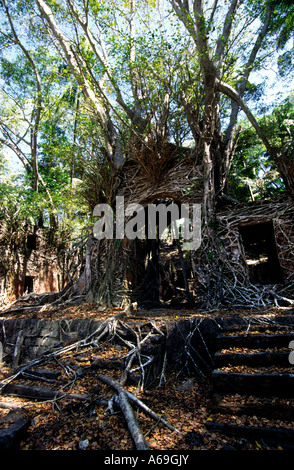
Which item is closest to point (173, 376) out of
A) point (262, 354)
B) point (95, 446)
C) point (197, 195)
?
point (262, 354)

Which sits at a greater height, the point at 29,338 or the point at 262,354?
the point at 262,354

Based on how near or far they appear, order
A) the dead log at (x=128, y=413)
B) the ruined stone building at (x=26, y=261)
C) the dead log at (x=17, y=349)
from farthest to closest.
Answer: the ruined stone building at (x=26, y=261), the dead log at (x=17, y=349), the dead log at (x=128, y=413)

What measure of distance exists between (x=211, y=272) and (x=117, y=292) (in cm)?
195

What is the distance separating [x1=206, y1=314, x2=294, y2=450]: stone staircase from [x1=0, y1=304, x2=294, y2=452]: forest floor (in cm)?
7

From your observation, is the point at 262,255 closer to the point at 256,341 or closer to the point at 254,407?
the point at 256,341

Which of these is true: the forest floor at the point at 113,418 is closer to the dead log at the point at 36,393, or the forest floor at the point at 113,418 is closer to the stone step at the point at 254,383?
the dead log at the point at 36,393

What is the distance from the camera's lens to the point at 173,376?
121 inches

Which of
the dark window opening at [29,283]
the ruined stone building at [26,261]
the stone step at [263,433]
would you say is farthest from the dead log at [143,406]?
the dark window opening at [29,283]

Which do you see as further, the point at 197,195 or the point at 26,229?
the point at 26,229

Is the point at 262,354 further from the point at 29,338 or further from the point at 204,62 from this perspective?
the point at 204,62

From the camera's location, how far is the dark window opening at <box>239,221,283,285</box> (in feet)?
22.5

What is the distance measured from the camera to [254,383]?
220 centimetres

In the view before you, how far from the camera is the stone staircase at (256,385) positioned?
1831mm

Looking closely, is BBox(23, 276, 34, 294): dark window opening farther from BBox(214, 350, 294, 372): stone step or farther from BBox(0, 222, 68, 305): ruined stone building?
BBox(214, 350, 294, 372): stone step
